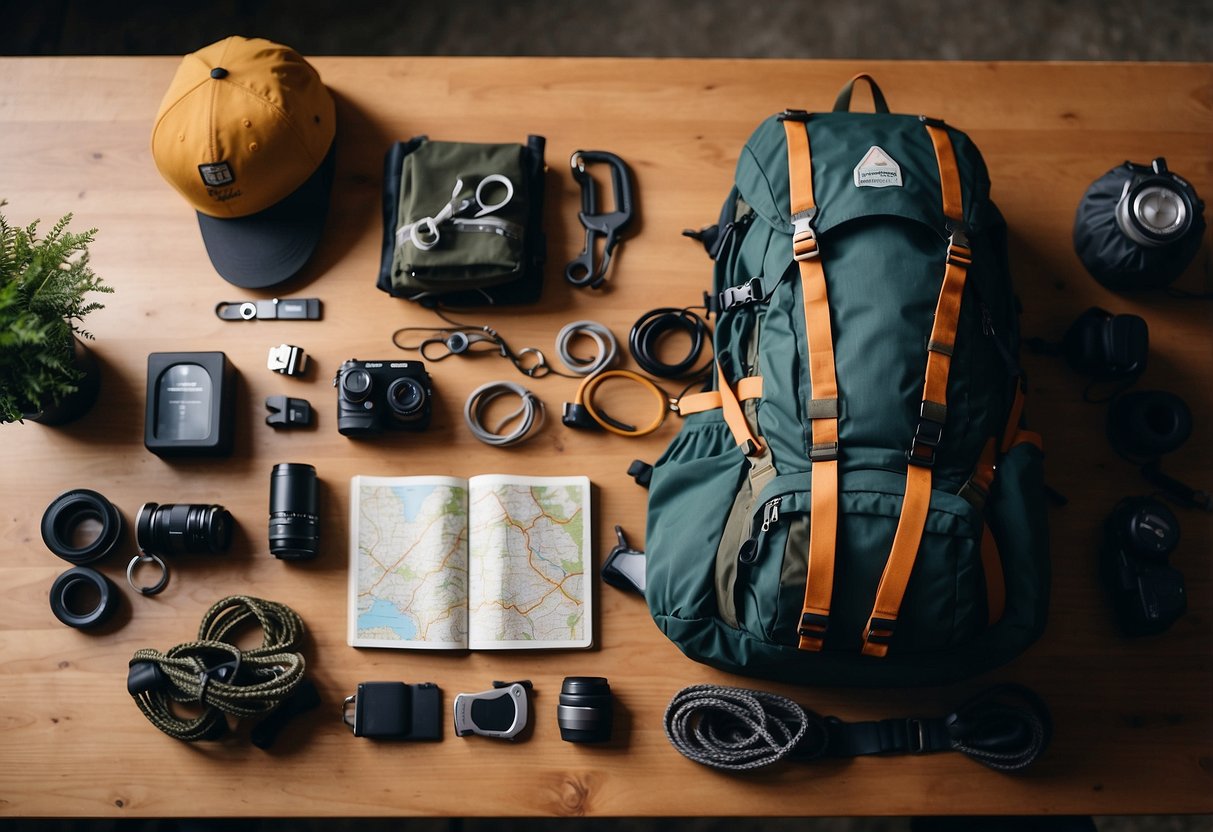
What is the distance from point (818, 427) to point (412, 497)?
0.70 metres

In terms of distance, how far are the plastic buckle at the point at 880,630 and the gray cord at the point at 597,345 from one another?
63cm

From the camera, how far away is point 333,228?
1572 millimetres

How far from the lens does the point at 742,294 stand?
137 centimetres

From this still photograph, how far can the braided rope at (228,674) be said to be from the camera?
1339 millimetres

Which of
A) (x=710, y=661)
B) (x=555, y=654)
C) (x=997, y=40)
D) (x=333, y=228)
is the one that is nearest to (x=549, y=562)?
(x=555, y=654)

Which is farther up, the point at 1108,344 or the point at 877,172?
the point at 877,172

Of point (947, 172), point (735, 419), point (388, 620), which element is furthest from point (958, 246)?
point (388, 620)

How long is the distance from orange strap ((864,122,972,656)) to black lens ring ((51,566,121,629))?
1.25 m

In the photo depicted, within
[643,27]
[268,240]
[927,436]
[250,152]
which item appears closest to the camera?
[927,436]

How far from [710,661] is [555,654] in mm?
271

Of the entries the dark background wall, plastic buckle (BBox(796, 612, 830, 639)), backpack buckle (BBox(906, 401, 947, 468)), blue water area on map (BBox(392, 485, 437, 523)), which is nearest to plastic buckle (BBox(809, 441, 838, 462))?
backpack buckle (BBox(906, 401, 947, 468))

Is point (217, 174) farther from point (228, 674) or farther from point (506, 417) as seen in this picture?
point (228, 674)

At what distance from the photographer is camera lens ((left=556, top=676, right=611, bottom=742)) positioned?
134cm

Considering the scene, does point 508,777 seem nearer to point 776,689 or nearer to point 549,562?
point 549,562
